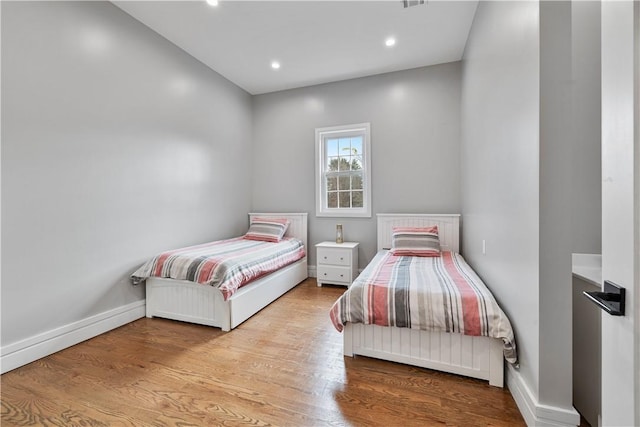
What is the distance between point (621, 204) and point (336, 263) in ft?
10.2

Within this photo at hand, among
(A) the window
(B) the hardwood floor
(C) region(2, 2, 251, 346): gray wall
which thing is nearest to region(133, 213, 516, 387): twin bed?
(B) the hardwood floor

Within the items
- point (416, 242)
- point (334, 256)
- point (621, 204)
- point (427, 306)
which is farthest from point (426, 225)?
point (621, 204)

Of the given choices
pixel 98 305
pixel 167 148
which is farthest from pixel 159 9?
pixel 98 305

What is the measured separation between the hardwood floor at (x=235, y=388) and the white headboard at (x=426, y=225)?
182 centimetres

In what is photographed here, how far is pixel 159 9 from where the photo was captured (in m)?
2.51

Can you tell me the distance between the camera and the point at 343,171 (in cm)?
405

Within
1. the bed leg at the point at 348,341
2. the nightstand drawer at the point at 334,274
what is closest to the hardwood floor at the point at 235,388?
the bed leg at the point at 348,341

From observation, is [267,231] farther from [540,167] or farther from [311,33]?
[540,167]

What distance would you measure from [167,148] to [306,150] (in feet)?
6.35

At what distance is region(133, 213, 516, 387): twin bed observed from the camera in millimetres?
1614

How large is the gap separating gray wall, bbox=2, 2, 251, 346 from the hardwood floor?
52 cm

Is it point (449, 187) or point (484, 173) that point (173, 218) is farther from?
point (449, 187)

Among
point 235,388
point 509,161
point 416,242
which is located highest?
point 509,161

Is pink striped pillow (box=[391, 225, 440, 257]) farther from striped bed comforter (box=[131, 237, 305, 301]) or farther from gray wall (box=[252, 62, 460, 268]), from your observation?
striped bed comforter (box=[131, 237, 305, 301])
